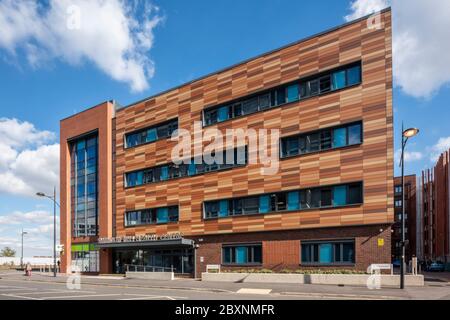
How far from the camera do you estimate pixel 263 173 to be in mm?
31219

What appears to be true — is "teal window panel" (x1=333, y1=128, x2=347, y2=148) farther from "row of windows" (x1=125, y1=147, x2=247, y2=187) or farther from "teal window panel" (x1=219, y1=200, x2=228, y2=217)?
"teal window panel" (x1=219, y1=200, x2=228, y2=217)

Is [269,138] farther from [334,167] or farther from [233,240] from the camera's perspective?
[233,240]

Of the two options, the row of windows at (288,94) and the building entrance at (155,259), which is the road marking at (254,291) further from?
the row of windows at (288,94)

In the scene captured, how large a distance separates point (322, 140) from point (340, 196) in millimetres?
4077

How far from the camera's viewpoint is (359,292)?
64.6 ft

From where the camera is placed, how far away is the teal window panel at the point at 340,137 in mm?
28016

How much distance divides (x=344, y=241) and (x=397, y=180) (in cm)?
7360

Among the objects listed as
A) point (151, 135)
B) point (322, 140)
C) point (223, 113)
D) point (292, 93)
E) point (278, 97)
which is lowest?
point (322, 140)

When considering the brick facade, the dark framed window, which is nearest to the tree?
the dark framed window

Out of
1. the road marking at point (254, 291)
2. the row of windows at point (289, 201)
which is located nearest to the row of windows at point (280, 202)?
the row of windows at point (289, 201)

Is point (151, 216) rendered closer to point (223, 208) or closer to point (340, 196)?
point (223, 208)

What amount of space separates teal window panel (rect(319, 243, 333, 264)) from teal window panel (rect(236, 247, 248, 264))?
616 centimetres

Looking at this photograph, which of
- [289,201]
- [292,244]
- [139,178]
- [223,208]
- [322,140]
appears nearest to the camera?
[322,140]

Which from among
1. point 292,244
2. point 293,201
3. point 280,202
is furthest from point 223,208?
point 292,244
